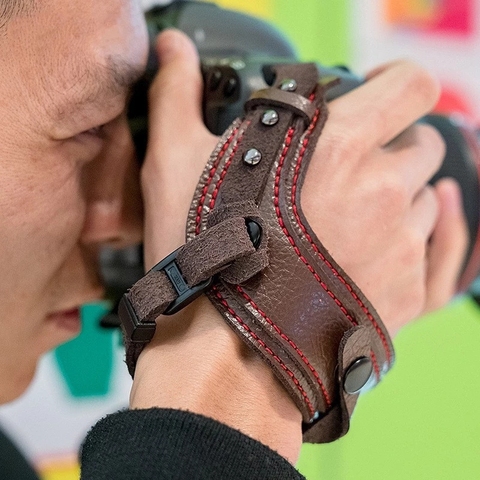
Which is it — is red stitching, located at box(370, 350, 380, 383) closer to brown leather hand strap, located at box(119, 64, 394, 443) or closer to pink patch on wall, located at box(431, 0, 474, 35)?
brown leather hand strap, located at box(119, 64, 394, 443)

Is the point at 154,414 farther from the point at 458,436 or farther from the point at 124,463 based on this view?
the point at 458,436

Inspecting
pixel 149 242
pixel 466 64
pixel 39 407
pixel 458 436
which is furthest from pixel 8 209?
pixel 466 64

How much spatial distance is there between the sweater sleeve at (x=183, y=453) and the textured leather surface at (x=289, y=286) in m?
0.06

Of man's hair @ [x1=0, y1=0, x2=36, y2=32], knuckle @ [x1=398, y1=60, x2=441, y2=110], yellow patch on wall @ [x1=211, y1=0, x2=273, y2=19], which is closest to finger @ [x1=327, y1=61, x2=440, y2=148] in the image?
knuckle @ [x1=398, y1=60, x2=441, y2=110]

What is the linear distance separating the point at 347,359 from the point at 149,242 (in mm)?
163

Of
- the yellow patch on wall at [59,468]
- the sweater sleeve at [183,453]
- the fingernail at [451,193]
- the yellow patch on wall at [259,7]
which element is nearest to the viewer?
the sweater sleeve at [183,453]

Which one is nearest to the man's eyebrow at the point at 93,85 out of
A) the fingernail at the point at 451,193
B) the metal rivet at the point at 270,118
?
the metal rivet at the point at 270,118

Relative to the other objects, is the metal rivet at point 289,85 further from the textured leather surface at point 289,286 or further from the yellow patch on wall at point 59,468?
the yellow patch on wall at point 59,468

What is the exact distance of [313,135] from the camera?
0.47m

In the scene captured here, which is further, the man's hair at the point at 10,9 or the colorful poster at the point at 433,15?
the colorful poster at the point at 433,15

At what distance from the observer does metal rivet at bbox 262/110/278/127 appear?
459 millimetres

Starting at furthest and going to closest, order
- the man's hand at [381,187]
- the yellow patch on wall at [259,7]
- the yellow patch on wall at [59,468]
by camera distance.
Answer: the yellow patch on wall at [259,7] < the yellow patch on wall at [59,468] < the man's hand at [381,187]

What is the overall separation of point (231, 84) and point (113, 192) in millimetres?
127

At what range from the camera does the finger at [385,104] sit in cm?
50
